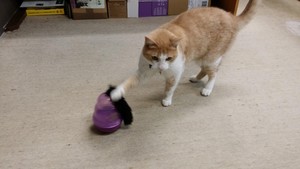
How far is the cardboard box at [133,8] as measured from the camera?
7.27 feet

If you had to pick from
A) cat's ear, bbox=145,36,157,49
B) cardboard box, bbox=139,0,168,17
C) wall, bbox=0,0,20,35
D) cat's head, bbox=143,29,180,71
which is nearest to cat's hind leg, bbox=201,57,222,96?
cat's head, bbox=143,29,180,71

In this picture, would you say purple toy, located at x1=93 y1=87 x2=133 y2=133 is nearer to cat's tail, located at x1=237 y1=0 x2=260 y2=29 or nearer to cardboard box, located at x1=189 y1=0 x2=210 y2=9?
cat's tail, located at x1=237 y1=0 x2=260 y2=29

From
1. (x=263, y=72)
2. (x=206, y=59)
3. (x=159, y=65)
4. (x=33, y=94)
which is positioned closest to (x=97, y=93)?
(x=33, y=94)

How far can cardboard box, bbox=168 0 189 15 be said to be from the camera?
2.28m

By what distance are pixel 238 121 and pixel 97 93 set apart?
76 cm

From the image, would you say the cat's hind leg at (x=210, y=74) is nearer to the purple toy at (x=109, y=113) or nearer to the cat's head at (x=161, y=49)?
the cat's head at (x=161, y=49)

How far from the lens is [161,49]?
111 cm

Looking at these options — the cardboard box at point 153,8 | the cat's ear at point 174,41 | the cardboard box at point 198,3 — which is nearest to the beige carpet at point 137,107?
the cardboard box at point 153,8

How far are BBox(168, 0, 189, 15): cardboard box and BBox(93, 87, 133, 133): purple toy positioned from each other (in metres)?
1.36

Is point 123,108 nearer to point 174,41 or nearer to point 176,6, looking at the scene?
point 174,41

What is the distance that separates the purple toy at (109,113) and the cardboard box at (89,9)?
4.01 ft

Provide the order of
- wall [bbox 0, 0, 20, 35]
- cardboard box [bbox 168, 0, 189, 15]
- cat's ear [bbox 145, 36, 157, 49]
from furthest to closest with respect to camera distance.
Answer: cardboard box [bbox 168, 0, 189, 15], wall [bbox 0, 0, 20, 35], cat's ear [bbox 145, 36, 157, 49]

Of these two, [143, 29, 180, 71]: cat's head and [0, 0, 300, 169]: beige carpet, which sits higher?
[143, 29, 180, 71]: cat's head

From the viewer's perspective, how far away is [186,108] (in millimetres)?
1396
